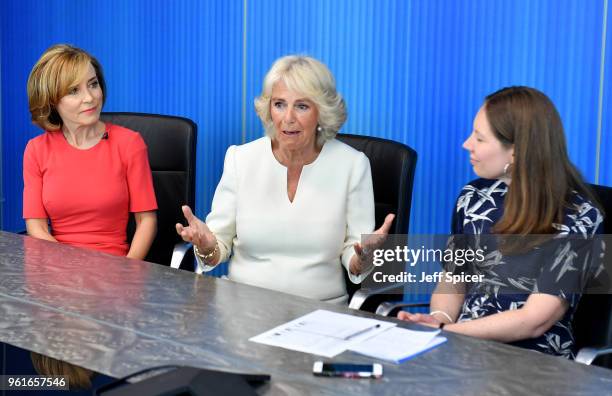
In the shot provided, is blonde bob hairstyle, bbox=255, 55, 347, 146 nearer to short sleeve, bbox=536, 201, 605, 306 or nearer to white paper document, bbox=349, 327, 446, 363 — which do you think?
short sleeve, bbox=536, 201, 605, 306

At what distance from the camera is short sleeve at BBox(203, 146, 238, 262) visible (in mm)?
3086

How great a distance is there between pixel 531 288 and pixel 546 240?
0.48 feet

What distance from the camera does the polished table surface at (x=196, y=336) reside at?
74.7 inches

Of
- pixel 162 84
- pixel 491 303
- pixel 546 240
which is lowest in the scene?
pixel 491 303

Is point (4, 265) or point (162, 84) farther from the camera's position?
A: point (162, 84)

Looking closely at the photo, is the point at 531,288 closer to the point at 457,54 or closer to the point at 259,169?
the point at 259,169

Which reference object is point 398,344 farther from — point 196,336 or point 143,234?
point 143,234

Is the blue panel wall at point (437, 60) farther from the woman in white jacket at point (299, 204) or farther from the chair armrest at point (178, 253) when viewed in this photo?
the chair armrest at point (178, 253)

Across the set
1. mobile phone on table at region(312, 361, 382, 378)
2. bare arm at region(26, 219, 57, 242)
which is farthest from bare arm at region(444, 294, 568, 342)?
bare arm at region(26, 219, 57, 242)

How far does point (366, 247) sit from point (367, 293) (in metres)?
0.17

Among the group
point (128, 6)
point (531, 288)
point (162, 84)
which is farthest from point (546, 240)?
point (128, 6)

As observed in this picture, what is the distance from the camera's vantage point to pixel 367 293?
9.17 ft

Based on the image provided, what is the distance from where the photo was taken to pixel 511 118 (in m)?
2.59

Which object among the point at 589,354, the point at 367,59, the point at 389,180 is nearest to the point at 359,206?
the point at 389,180
